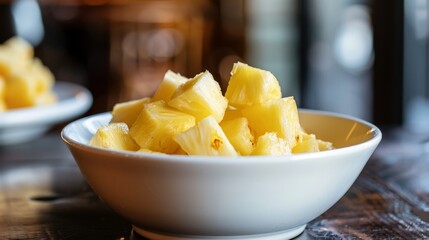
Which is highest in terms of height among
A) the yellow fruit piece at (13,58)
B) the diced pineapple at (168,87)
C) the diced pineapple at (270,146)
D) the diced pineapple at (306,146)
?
the diced pineapple at (168,87)

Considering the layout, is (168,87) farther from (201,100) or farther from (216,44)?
(216,44)

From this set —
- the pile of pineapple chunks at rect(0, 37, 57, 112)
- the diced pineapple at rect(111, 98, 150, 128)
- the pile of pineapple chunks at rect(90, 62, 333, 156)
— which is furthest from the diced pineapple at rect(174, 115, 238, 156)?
the pile of pineapple chunks at rect(0, 37, 57, 112)

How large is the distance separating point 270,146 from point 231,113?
8 cm

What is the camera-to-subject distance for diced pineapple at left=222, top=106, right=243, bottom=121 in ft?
2.22

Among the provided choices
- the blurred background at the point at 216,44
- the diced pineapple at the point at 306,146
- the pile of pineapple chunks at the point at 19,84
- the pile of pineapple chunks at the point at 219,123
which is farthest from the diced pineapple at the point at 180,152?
the blurred background at the point at 216,44

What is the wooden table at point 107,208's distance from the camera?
2.32 feet

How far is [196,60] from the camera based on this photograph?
4.08 metres

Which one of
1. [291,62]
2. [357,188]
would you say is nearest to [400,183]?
[357,188]

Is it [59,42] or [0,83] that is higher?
[0,83]

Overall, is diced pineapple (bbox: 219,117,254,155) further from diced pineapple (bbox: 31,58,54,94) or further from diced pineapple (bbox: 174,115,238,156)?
diced pineapple (bbox: 31,58,54,94)

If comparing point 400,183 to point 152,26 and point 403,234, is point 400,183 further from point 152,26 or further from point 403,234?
point 152,26

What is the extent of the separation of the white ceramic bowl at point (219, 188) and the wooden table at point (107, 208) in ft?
0.18

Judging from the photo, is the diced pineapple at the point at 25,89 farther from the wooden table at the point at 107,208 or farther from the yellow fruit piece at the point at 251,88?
the yellow fruit piece at the point at 251,88

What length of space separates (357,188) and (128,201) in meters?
0.35
